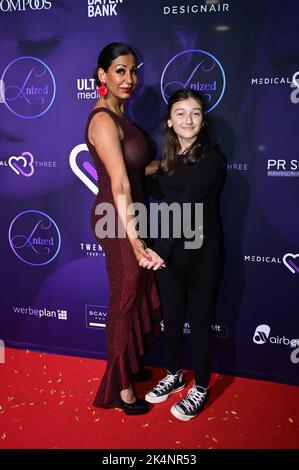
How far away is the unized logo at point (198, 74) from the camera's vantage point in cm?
260

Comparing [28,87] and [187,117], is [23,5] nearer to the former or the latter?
[28,87]

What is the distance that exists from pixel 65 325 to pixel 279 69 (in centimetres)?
225

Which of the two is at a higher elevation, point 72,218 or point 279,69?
point 279,69

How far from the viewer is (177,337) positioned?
107 inches

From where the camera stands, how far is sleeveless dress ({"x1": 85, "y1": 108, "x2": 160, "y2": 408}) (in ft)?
7.65

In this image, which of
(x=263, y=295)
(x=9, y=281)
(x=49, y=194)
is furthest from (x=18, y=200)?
(x=263, y=295)

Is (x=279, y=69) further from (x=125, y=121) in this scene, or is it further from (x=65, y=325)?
(x=65, y=325)

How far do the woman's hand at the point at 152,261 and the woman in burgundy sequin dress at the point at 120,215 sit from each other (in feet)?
0.09

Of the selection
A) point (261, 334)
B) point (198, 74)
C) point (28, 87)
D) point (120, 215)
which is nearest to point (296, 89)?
point (198, 74)

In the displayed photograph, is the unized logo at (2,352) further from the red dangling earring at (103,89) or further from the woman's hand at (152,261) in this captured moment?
the red dangling earring at (103,89)

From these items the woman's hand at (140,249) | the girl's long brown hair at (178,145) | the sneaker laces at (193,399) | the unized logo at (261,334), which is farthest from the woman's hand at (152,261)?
the unized logo at (261,334)

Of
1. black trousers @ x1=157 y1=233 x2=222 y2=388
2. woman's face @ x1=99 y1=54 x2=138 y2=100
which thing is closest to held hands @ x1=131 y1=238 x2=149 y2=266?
black trousers @ x1=157 y1=233 x2=222 y2=388

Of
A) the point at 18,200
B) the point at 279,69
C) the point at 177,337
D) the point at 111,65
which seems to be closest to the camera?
the point at 111,65

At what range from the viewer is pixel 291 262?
2.72 m
